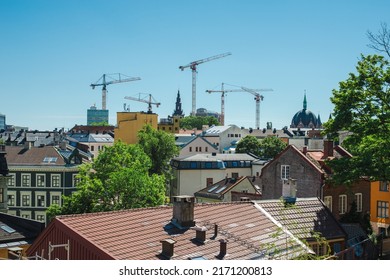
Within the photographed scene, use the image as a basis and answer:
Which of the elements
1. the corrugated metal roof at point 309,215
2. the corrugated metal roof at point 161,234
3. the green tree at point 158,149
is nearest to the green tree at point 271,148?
the green tree at point 158,149

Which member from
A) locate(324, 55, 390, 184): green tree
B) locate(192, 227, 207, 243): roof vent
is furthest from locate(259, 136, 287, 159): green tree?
locate(192, 227, 207, 243): roof vent

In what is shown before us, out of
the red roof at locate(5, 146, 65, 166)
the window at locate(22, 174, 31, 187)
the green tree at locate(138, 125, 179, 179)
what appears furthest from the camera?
the green tree at locate(138, 125, 179, 179)

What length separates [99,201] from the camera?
1988 centimetres

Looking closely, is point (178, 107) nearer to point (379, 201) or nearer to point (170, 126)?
point (170, 126)

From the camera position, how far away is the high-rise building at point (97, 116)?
3332 inches

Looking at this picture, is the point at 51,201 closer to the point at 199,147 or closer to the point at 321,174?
the point at 321,174

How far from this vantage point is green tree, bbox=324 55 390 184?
13.5 meters

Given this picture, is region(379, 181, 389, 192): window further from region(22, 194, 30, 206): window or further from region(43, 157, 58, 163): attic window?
region(22, 194, 30, 206): window

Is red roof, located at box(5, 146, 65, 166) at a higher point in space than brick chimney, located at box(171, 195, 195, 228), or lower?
higher

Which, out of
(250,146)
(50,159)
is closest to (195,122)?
(250,146)

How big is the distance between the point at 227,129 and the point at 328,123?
4053 cm

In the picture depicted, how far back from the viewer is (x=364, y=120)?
14.5 metres

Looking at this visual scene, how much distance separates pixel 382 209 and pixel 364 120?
24.1 feet

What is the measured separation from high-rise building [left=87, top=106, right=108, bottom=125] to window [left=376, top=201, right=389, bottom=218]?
66.3 meters
